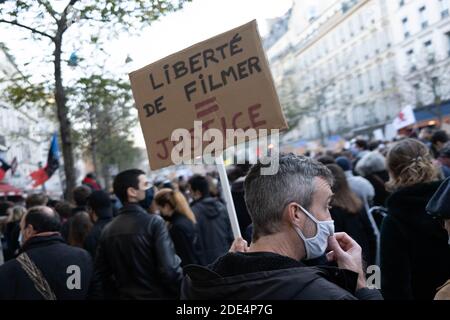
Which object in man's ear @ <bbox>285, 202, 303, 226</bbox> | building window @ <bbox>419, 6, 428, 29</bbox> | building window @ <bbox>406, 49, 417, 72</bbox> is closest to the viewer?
man's ear @ <bbox>285, 202, 303, 226</bbox>

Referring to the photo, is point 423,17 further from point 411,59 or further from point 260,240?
point 260,240

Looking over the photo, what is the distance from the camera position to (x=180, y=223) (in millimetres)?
5738

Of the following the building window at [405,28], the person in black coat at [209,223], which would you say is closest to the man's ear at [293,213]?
the person in black coat at [209,223]

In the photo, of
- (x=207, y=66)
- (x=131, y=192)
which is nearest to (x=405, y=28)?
(x=131, y=192)

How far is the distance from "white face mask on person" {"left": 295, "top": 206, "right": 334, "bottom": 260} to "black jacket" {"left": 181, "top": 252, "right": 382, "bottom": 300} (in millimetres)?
185

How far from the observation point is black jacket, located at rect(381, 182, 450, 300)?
313 centimetres

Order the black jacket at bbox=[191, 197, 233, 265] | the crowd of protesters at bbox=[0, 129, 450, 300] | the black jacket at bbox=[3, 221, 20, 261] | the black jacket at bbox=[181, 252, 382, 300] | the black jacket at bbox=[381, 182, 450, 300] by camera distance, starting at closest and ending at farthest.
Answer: the black jacket at bbox=[181, 252, 382, 300] → the crowd of protesters at bbox=[0, 129, 450, 300] → the black jacket at bbox=[381, 182, 450, 300] → the black jacket at bbox=[191, 197, 233, 265] → the black jacket at bbox=[3, 221, 20, 261]

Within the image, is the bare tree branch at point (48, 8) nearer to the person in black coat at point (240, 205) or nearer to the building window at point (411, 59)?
the person in black coat at point (240, 205)

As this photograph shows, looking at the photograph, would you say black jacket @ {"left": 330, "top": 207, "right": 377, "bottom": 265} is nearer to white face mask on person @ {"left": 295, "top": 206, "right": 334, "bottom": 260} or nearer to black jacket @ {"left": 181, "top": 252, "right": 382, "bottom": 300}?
white face mask on person @ {"left": 295, "top": 206, "right": 334, "bottom": 260}

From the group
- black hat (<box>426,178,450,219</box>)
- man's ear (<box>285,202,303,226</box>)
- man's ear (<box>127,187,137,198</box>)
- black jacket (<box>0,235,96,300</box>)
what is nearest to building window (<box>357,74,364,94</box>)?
man's ear (<box>127,187,137,198</box>)

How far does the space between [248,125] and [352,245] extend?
867mm

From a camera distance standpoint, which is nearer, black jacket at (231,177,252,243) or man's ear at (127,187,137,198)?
man's ear at (127,187,137,198)

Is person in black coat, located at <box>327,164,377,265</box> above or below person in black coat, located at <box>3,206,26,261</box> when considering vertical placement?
below

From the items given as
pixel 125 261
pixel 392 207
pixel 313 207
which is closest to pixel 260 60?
pixel 313 207
